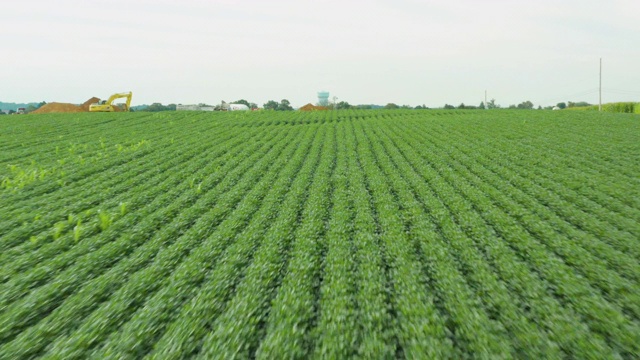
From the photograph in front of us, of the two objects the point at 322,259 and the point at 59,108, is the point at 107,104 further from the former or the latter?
the point at 322,259

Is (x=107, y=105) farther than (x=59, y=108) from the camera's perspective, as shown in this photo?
No

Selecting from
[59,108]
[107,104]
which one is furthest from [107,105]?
[59,108]

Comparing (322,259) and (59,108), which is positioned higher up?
(59,108)

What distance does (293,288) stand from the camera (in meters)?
5.73

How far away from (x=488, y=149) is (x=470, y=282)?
14.9 meters

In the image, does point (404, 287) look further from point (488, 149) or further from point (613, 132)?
point (613, 132)

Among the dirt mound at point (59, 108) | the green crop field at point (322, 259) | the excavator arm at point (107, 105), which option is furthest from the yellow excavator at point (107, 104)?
the green crop field at point (322, 259)

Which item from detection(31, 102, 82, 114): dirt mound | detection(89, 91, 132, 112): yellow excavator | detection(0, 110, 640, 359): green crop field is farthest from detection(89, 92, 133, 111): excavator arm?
detection(0, 110, 640, 359): green crop field

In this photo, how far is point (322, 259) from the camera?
277 inches

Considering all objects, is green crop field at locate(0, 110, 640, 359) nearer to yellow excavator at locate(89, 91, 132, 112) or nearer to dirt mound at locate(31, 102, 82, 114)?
yellow excavator at locate(89, 91, 132, 112)

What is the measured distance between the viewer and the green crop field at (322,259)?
15.0 feet

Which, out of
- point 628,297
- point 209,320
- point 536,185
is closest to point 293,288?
point 209,320

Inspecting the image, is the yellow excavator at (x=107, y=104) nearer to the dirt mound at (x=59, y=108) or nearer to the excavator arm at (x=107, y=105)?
the excavator arm at (x=107, y=105)

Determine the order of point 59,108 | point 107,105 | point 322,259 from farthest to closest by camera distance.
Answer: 1. point 59,108
2. point 107,105
3. point 322,259
